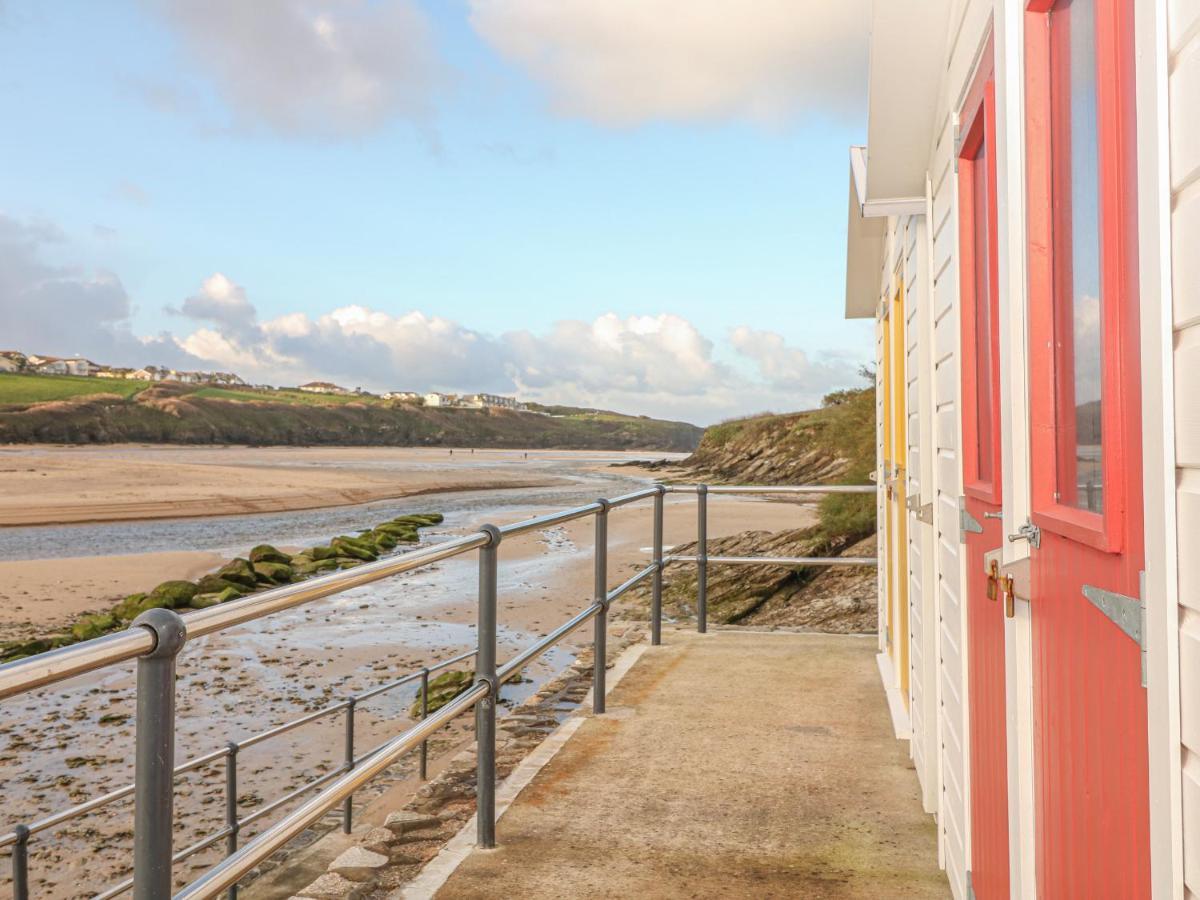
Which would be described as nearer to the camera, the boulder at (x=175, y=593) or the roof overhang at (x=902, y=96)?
the roof overhang at (x=902, y=96)

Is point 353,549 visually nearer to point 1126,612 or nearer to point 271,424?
point 1126,612

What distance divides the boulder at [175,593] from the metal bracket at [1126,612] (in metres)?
16.4

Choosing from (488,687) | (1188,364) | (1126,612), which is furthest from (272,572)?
(1188,364)

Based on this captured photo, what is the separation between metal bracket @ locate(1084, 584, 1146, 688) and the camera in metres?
1.21

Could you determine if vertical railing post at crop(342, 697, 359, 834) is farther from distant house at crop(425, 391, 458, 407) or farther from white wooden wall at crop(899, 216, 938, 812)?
distant house at crop(425, 391, 458, 407)

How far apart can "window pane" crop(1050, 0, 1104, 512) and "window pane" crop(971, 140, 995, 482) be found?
32.5 inches

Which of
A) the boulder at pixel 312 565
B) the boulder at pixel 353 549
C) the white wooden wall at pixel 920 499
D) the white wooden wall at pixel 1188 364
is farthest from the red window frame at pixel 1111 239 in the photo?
the boulder at pixel 353 549

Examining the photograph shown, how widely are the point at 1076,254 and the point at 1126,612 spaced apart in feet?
2.07

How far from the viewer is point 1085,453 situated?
1.63 m

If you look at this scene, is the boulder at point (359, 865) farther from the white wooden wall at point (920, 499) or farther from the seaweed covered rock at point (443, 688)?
the seaweed covered rock at point (443, 688)

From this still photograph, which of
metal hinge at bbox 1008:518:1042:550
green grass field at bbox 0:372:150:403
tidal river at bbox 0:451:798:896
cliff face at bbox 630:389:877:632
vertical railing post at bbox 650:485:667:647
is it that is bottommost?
tidal river at bbox 0:451:798:896

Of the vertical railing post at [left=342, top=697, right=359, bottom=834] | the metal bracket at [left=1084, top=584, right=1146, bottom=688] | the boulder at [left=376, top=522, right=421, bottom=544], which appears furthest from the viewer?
the boulder at [left=376, top=522, right=421, bottom=544]

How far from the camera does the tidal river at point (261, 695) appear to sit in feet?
25.2

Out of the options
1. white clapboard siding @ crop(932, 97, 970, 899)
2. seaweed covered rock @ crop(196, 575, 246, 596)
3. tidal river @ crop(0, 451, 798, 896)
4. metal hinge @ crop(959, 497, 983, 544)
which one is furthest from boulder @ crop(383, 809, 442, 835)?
seaweed covered rock @ crop(196, 575, 246, 596)
